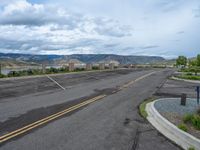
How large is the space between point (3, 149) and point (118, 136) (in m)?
3.01

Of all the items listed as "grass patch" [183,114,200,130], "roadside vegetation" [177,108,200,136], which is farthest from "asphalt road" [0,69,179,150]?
"grass patch" [183,114,200,130]

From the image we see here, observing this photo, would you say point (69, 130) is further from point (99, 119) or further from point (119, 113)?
point (119, 113)

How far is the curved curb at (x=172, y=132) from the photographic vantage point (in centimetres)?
664

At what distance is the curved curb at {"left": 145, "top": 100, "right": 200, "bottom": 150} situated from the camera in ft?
21.8

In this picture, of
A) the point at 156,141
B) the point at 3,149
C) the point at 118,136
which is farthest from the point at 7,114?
the point at 156,141

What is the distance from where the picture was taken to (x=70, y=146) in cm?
634

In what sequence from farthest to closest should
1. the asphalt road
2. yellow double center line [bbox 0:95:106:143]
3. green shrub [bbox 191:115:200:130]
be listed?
1. green shrub [bbox 191:115:200:130]
2. yellow double center line [bbox 0:95:106:143]
3. the asphalt road

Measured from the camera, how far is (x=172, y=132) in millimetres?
7707

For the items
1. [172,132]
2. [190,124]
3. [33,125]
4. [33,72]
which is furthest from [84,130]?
[33,72]

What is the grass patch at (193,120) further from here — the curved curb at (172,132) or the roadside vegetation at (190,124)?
the curved curb at (172,132)

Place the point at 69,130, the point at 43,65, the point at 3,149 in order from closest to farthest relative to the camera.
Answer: the point at 3,149 < the point at 69,130 < the point at 43,65

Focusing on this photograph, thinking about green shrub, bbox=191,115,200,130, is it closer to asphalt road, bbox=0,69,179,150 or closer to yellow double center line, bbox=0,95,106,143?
asphalt road, bbox=0,69,179,150

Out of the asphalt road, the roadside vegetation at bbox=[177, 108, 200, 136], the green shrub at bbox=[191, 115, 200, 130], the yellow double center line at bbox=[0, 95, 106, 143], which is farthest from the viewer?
the green shrub at bbox=[191, 115, 200, 130]

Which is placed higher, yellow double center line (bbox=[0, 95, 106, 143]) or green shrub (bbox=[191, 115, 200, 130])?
green shrub (bbox=[191, 115, 200, 130])
